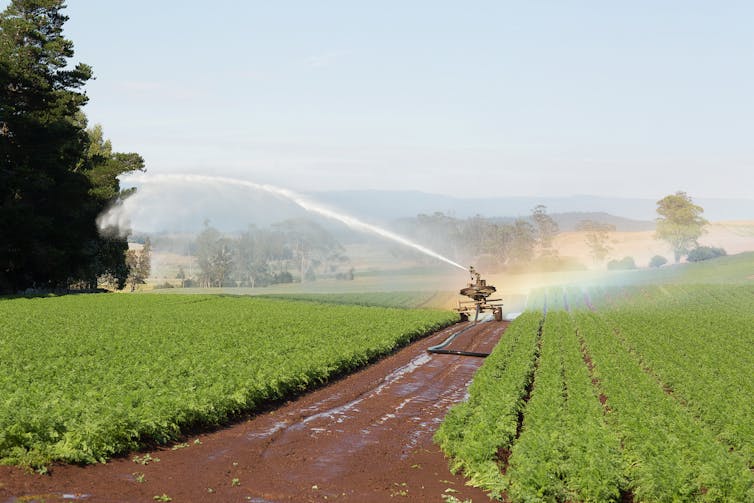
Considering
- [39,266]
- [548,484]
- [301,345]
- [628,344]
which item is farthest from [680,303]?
[548,484]

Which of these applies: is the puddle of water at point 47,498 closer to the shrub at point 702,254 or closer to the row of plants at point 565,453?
the row of plants at point 565,453

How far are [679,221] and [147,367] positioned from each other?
147618mm

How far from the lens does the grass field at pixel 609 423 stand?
39.9 feet

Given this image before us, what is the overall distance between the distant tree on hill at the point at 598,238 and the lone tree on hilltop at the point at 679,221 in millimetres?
28689

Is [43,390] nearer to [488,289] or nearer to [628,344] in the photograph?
[628,344]

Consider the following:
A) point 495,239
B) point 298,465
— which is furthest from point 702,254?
point 298,465

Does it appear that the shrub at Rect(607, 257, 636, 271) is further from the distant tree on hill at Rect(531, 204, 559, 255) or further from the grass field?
the grass field

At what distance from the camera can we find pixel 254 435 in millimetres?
17094

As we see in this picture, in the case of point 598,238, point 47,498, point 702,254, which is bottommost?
point 47,498

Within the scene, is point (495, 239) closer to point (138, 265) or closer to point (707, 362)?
point (138, 265)

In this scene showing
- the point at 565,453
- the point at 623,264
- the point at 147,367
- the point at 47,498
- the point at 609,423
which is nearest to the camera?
the point at 47,498

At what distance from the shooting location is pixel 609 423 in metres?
17.0

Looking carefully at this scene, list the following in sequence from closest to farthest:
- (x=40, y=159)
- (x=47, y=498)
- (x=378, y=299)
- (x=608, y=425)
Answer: (x=47, y=498), (x=608, y=425), (x=40, y=159), (x=378, y=299)

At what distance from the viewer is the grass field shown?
1215cm
